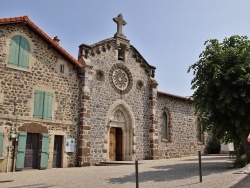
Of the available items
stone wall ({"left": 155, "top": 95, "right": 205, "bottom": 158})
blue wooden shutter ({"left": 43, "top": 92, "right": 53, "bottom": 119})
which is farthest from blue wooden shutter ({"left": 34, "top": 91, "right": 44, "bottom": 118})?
stone wall ({"left": 155, "top": 95, "right": 205, "bottom": 158})

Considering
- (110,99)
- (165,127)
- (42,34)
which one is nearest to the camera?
(42,34)

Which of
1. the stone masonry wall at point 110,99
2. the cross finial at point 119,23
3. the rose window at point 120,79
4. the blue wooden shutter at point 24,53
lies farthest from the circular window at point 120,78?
the blue wooden shutter at point 24,53

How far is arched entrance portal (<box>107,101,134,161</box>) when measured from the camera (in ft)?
52.4

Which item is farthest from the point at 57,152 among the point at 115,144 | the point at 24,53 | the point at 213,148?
the point at 213,148

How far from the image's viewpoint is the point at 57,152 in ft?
43.2

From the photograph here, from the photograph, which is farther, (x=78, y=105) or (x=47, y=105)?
(x=78, y=105)

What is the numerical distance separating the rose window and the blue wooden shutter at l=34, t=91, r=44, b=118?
15.8 ft

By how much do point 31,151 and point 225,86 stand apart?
29.1 ft

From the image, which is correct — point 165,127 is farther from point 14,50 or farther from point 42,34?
point 14,50

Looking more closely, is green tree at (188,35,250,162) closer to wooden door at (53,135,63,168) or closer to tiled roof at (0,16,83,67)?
tiled roof at (0,16,83,67)

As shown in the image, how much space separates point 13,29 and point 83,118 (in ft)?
17.8

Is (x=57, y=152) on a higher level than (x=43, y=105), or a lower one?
lower

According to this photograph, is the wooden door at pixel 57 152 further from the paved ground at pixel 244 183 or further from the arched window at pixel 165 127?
the paved ground at pixel 244 183

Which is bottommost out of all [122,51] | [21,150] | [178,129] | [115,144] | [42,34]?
[21,150]
